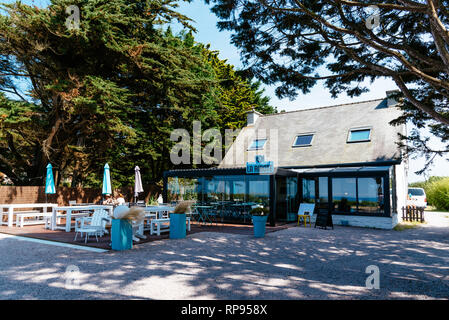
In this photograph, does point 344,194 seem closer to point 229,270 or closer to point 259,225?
point 259,225

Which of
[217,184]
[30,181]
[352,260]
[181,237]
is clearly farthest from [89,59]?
[352,260]

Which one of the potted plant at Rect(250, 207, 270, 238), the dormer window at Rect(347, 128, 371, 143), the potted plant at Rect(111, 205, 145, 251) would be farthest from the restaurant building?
the potted plant at Rect(111, 205, 145, 251)

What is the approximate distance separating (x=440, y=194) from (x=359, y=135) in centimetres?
1040

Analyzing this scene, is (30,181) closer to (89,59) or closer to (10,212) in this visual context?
(10,212)

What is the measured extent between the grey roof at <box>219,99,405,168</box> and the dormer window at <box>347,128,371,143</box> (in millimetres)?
221

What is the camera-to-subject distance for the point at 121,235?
301 inches

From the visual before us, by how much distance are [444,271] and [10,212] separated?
14.0 m

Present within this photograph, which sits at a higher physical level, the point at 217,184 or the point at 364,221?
the point at 217,184

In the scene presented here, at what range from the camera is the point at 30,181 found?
16.2m

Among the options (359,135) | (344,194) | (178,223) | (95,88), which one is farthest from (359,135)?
(95,88)

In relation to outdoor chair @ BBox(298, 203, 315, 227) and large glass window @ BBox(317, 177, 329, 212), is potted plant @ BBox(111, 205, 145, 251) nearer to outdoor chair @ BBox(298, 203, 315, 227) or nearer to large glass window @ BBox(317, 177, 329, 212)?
outdoor chair @ BBox(298, 203, 315, 227)

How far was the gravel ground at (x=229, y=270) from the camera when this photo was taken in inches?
178

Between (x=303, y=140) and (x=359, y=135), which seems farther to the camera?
(x=303, y=140)

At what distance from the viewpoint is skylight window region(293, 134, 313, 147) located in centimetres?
1834
